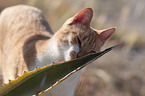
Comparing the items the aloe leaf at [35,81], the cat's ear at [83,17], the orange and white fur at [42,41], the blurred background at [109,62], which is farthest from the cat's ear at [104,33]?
the aloe leaf at [35,81]

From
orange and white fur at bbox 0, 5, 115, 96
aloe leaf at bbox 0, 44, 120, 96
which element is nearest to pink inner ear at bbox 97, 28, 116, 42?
orange and white fur at bbox 0, 5, 115, 96

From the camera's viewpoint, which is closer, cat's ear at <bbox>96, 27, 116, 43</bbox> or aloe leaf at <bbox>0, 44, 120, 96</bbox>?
aloe leaf at <bbox>0, 44, 120, 96</bbox>

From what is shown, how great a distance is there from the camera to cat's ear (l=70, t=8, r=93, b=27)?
1394mm

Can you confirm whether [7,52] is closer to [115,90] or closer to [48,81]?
[48,81]

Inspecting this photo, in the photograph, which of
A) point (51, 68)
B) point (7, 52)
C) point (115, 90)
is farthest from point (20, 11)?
point (115, 90)

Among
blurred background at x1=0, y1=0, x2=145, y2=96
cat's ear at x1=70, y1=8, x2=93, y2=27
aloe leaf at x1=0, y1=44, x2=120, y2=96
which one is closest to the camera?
aloe leaf at x1=0, y1=44, x2=120, y2=96

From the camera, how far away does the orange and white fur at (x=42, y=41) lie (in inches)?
58.1

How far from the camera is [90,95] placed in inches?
123

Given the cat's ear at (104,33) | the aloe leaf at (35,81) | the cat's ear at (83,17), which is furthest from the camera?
the cat's ear at (104,33)

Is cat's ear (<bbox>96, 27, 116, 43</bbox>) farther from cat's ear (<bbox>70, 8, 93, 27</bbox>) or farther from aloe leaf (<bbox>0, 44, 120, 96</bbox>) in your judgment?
aloe leaf (<bbox>0, 44, 120, 96</bbox>)

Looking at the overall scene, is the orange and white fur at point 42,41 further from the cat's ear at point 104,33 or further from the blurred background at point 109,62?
the blurred background at point 109,62

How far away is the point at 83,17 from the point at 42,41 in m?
0.46

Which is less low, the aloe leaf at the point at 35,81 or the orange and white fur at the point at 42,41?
the orange and white fur at the point at 42,41

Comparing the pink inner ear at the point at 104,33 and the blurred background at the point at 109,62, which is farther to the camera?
the blurred background at the point at 109,62
